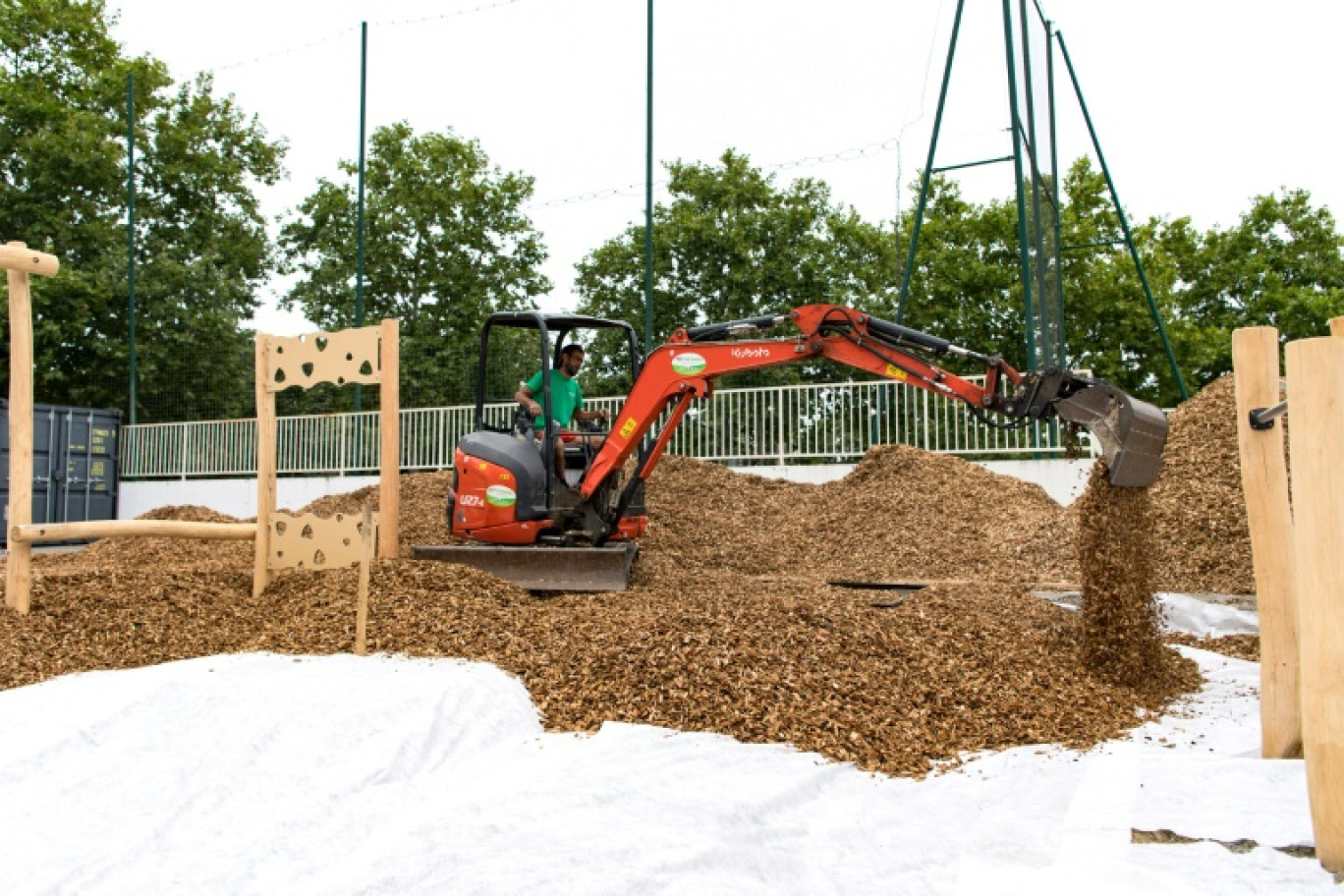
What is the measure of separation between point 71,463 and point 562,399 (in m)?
10.9

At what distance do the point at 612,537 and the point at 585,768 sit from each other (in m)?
4.30

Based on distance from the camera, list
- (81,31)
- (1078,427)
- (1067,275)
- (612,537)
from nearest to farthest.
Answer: (1078,427) < (612,537) < (81,31) < (1067,275)

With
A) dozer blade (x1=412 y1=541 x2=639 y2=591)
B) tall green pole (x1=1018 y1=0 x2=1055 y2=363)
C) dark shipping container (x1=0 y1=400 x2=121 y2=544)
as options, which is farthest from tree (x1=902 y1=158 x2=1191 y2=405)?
dozer blade (x1=412 y1=541 x2=639 y2=591)

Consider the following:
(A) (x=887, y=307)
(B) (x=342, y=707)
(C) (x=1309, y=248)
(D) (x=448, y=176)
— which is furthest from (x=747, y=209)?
(C) (x=1309, y=248)

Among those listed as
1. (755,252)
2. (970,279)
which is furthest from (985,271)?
(755,252)

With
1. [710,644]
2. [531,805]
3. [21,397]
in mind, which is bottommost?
[531,805]

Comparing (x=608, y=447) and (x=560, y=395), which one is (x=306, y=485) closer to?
(x=560, y=395)

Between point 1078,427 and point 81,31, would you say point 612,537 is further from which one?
point 81,31

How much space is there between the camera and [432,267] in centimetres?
1902

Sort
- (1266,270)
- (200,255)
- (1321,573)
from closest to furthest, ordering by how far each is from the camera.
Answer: (1321,573) → (200,255) → (1266,270)

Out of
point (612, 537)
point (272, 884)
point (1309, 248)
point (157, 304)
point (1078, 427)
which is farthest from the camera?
point (1309, 248)

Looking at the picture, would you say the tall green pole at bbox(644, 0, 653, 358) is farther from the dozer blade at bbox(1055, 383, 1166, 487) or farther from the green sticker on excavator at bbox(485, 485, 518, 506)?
the dozer blade at bbox(1055, 383, 1166, 487)

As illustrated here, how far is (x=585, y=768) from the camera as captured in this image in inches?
131

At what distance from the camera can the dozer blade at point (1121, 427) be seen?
191 inches
